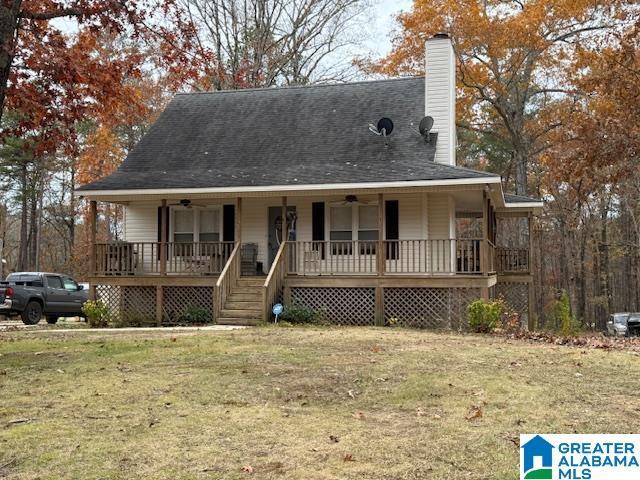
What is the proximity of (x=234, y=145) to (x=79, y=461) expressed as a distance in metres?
16.3

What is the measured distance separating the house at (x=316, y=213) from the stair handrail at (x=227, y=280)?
0.03 metres

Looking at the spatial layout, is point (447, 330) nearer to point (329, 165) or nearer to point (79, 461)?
point (329, 165)

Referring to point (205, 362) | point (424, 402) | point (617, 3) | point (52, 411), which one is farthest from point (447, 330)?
point (617, 3)

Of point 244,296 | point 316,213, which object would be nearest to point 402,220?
point 316,213

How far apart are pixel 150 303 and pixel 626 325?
54.7 feet

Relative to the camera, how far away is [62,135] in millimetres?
14594

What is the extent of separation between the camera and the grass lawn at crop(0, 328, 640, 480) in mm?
5078

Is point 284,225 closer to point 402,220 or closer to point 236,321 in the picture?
point 236,321

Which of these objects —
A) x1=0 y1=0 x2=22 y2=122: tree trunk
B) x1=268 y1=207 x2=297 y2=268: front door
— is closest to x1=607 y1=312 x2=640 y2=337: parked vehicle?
x1=268 y1=207 x2=297 y2=268: front door

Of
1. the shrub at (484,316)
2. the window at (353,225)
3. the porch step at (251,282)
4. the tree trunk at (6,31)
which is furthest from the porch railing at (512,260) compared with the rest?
the tree trunk at (6,31)

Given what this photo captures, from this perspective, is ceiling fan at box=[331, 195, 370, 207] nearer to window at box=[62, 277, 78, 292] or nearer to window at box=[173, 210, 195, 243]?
window at box=[173, 210, 195, 243]

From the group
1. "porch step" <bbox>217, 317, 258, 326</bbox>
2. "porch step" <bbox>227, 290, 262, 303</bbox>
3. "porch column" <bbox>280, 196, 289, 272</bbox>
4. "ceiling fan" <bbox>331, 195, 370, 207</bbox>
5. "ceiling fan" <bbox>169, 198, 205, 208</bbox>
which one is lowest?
"porch step" <bbox>217, 317, 258, 326</bbox>

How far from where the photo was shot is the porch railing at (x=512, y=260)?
21.7 meters

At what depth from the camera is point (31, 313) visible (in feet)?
70.8
